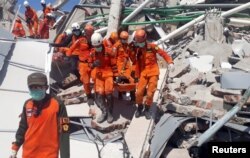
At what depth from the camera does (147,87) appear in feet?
Result: 22.7

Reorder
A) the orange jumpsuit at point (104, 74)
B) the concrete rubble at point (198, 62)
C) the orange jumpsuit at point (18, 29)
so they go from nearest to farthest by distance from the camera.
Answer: the concrete rubble at point (198, 62) < the orange jumpsuit at point (104, 74) < the orange jumpsuit at point (18, 29)

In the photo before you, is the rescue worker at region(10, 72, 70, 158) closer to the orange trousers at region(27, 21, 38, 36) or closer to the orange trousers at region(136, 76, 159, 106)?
the orange trousers at region(136, 76, 159, 106)

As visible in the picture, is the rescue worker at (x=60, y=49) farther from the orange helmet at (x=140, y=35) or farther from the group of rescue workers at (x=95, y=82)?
the orange helmet at (x=140, y=35)

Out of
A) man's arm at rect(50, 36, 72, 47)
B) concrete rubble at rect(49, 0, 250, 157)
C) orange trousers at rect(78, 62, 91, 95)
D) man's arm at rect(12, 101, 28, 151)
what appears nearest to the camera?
man's arm at rect(12, 101, 28, 151)

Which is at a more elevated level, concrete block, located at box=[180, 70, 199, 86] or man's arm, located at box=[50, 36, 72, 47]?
man's arm, located at box=[50, 36, 72, 47]

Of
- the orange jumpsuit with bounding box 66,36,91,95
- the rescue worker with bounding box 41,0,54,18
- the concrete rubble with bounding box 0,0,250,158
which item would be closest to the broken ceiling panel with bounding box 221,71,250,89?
the concrete rubble with bounding box 0,0,250,158

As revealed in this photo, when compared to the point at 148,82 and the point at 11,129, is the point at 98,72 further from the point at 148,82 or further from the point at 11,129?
the point at 11,129

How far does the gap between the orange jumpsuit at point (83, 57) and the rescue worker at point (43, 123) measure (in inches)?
142

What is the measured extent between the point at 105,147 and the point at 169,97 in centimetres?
184

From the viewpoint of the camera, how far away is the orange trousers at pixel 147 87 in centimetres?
680

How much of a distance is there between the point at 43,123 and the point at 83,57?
158 inches

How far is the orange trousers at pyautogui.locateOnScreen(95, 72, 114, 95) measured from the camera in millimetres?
7043

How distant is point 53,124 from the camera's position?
162 inches

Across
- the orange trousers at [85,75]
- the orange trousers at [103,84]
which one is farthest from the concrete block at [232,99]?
the orange trousers at [85,75]
